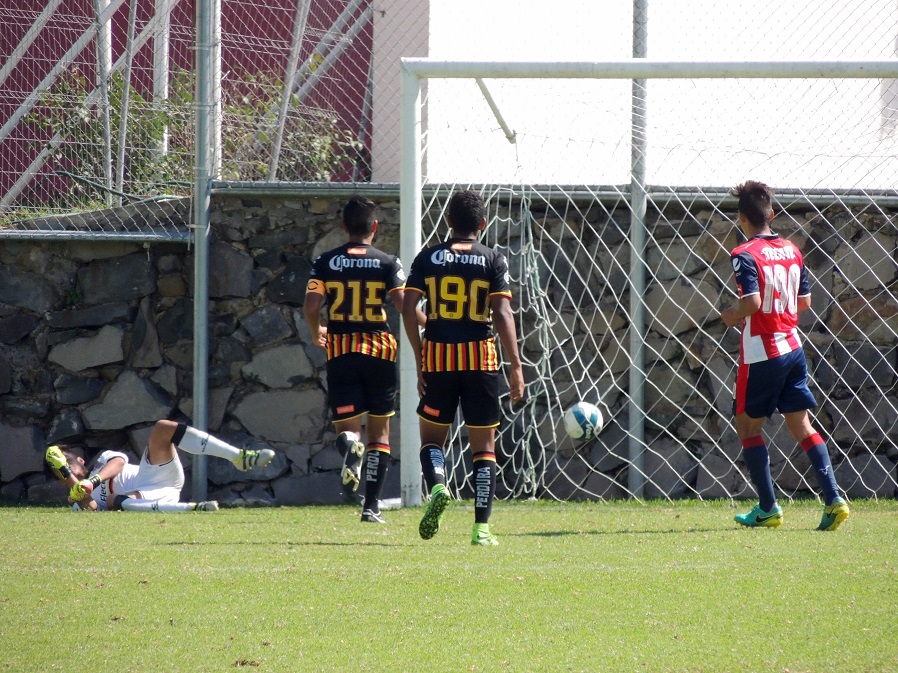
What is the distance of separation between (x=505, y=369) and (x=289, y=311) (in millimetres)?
1612

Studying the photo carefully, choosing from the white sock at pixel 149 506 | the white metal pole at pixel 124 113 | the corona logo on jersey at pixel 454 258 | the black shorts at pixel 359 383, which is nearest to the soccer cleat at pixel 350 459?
the black shorts at pixel 359 383

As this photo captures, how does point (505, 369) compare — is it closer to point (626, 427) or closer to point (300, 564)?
point (626, 427)

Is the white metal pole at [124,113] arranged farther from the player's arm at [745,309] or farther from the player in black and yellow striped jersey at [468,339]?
the player's arm at [745,309]

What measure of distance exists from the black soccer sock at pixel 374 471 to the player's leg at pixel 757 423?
6.30 feet

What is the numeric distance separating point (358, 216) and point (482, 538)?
2085 mm

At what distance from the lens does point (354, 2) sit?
8633 mm

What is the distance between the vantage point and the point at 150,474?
7.29 m

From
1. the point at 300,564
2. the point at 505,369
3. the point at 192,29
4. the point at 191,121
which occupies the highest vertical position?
the point at 192,29

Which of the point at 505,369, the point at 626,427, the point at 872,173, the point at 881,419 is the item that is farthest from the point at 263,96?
the point at 881,419

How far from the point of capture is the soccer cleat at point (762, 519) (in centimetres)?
563

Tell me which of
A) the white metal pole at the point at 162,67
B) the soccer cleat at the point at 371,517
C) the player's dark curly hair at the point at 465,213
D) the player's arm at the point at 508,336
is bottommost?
the soccer cleat at the point at 371,517

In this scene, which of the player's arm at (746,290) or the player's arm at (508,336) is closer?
the player's arm at (508,336)

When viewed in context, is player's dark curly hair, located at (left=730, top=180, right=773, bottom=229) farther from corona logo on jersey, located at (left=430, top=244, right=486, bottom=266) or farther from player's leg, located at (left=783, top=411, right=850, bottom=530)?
corona logo on jersey, located at (left=430, top=244, right=486, bottom=266)

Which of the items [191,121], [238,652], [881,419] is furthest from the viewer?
[191,121]
